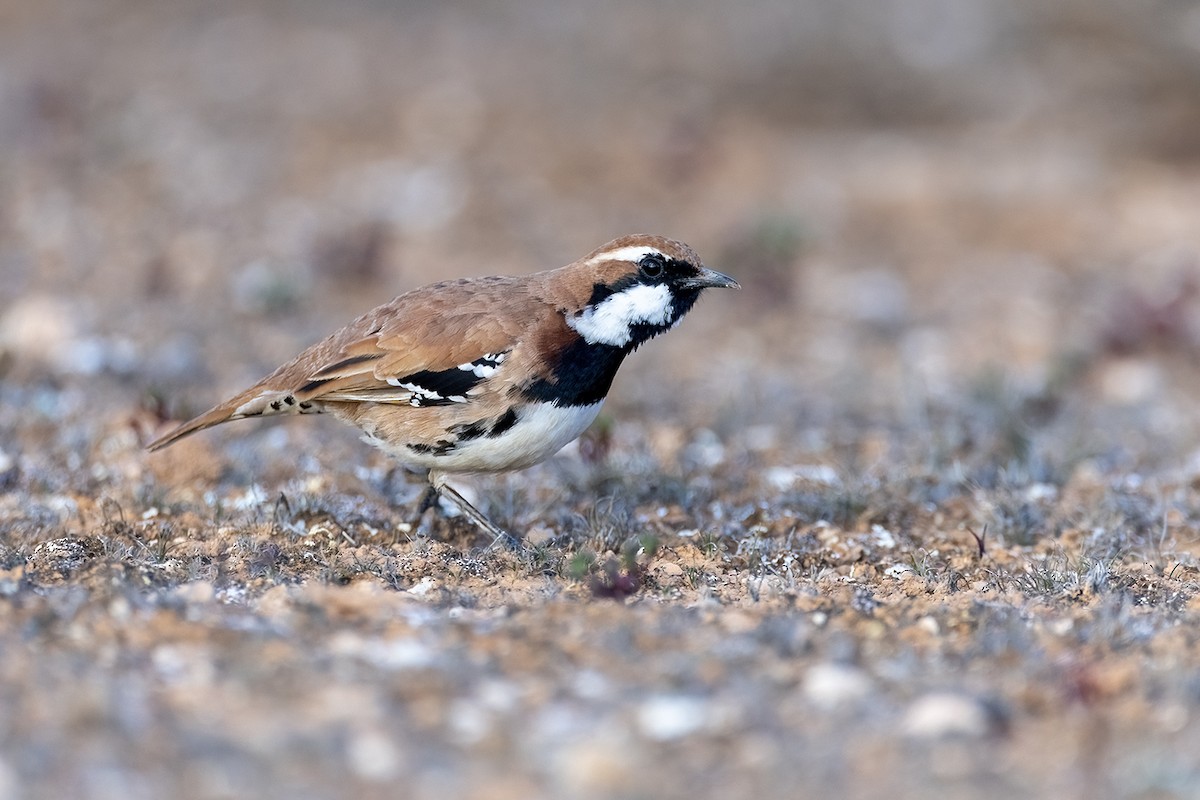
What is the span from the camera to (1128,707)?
4340 millimetres

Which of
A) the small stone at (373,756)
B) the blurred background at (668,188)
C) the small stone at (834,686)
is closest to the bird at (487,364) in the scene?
the blurred background at (668,188)

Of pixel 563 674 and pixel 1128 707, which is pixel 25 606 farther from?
pixel 1128 707

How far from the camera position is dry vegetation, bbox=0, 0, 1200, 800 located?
4.18 meters

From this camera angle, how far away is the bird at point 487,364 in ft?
20.5

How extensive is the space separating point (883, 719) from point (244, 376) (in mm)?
5978

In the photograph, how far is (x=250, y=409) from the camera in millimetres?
6707

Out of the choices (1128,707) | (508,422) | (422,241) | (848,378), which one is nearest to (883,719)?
(1128,707)

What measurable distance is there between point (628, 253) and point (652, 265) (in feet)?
0.43

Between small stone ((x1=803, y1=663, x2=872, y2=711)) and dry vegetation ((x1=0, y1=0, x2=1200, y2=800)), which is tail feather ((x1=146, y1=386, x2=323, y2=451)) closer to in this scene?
dry vegetation ((x1=0, y1=0, x2=1200, y2=800))

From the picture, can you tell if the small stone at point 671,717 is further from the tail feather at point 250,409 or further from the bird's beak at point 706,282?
the tail feather at point 250,409

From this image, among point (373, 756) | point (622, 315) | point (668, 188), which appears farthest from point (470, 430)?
point (668, 188)

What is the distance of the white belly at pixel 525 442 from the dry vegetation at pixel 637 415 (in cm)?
41

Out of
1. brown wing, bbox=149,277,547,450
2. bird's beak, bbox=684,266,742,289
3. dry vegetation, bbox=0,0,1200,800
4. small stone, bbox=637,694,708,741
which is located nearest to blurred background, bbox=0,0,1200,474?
dry vegetation, bbox=0,0,1200,800

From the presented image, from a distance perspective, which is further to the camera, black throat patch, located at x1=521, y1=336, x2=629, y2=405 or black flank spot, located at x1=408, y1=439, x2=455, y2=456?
black flank spot, located at x1=408, y1=439, x2=455, y2=456
